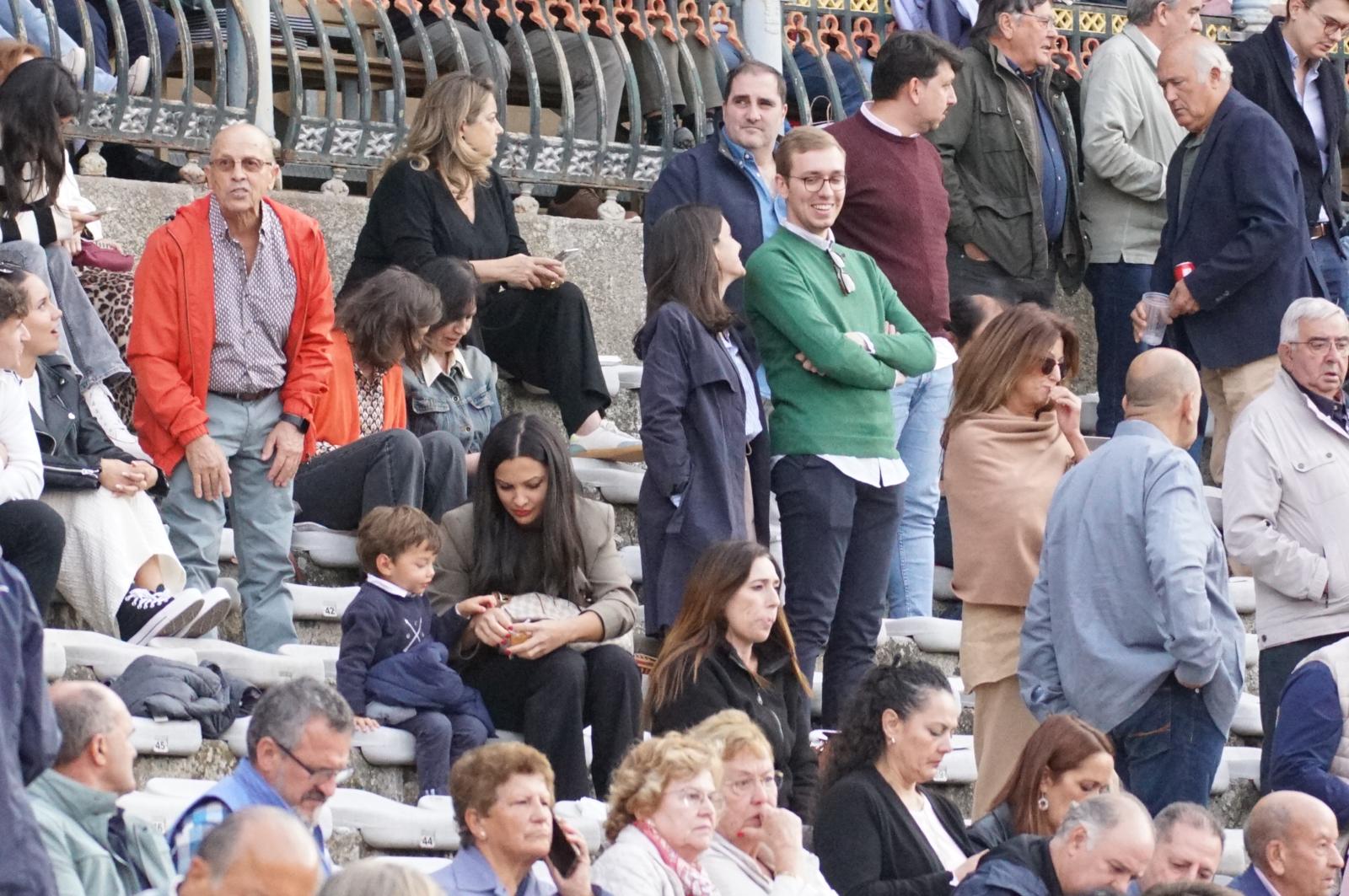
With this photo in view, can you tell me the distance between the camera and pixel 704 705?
7.11 meters

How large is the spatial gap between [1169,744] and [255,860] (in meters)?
3.08

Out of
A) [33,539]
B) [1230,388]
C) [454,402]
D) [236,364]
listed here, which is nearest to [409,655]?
[33,539]

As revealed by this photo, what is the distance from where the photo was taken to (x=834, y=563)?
803 centimetres

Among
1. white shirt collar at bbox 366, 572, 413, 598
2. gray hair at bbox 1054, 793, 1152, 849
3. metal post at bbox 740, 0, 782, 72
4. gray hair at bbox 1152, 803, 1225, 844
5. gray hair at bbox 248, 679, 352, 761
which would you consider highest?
metal post at bbox 740, 0, 782, 72

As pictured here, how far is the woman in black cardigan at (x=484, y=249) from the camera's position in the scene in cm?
921

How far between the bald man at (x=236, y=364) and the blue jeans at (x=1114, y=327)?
11.4ft

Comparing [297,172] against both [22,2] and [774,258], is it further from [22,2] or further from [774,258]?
[774,258]

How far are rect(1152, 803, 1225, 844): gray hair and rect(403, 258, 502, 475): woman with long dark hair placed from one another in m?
3.01

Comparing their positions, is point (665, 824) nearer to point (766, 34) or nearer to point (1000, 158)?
point (1000, 158)

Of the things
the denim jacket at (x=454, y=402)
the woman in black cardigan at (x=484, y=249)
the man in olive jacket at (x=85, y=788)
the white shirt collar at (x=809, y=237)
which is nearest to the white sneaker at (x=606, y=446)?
the woman in black cardigan at (x=484, y=249)

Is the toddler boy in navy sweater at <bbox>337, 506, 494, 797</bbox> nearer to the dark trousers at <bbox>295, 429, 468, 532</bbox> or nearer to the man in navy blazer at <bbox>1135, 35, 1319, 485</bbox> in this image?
the dark trousers at <bbox>295, 429, 468, 532</bbox>

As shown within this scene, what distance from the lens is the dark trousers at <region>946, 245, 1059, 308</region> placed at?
33.7ft

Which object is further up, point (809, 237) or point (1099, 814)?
point (809, 237)

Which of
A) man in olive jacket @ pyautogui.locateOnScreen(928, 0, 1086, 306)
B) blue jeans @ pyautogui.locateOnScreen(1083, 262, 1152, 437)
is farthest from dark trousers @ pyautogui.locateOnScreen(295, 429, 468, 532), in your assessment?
blue jeans @ pyautogui.locateOnScreen(1083, 262, 1152, 437)
